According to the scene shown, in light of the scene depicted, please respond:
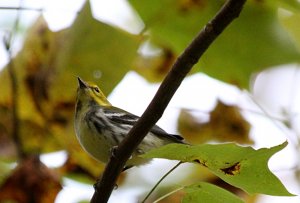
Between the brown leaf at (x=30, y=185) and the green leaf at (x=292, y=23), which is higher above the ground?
the green leaf at (x=292, y=23)

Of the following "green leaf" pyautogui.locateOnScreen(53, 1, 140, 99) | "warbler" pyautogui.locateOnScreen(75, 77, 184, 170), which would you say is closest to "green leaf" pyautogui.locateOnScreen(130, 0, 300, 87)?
"green leaf" pyautogui.locateOnScreen(53, 1, 140, 99)

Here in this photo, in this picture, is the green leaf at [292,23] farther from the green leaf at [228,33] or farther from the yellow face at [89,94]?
the yellow face at [89,94]

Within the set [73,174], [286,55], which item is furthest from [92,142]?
[286,55]

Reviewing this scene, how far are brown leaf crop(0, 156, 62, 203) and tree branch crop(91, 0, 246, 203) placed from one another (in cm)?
36

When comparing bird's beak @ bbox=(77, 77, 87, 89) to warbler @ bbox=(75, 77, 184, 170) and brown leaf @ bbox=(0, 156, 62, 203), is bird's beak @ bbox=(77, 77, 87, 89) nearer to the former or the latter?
warbler @ bbox=(75, 77, 184, 170)

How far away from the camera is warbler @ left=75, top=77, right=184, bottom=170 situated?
2.51 metres

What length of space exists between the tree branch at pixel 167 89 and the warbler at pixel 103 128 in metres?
0.69

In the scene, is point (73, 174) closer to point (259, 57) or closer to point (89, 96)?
point (89, 96)

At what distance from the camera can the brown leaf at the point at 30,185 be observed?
199 cm

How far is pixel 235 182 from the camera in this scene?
166 cm

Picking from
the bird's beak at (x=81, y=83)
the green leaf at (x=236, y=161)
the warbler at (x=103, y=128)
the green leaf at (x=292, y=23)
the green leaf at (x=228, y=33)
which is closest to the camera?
the green leaf at (x=236, y=161)

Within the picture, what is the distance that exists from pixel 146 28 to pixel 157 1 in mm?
95

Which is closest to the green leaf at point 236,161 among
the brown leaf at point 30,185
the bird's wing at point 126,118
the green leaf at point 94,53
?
the brown leaf at point 30,185

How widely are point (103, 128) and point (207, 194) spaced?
1.08m
